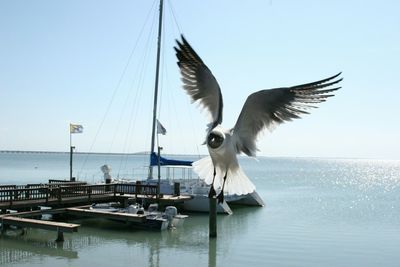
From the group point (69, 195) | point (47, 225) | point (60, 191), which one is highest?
point (60, 191)

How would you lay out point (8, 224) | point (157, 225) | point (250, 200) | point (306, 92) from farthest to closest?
point (250, 200)
point (157, 225)
point (8, 224)
point (306, 92)

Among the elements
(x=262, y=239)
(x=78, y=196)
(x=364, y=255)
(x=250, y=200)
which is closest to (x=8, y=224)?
(x=78, y=196)

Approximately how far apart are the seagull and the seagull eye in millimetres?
32

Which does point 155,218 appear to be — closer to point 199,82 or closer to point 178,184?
point 178,184

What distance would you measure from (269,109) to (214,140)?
49.9 inches

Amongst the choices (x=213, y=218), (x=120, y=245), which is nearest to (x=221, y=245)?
(x=213, y=218)

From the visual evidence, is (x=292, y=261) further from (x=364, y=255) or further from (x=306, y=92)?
(x=306, y=92)

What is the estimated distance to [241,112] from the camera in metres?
8.03

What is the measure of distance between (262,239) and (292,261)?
4.65 meters

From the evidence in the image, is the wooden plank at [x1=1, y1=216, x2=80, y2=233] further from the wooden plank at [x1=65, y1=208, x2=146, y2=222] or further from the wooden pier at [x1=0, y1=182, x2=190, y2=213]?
the wooden plank at [x1=65, y1=208, x2=146, y2=222]

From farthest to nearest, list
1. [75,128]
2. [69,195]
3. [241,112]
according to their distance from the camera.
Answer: [75,128], [69,195], [241,112]

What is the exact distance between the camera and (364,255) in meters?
18.3

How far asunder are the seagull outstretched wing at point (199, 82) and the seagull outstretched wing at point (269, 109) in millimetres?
433

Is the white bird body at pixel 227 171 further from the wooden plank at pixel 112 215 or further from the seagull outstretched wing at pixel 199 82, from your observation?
the wooden plank at pixel 112 215
